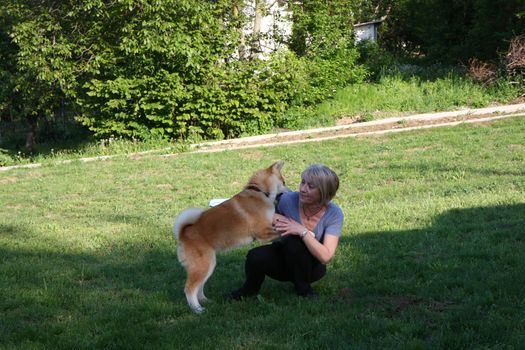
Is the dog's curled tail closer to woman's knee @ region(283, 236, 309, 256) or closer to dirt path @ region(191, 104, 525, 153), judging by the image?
woman's knee @ region(283, 236, 309, 256)

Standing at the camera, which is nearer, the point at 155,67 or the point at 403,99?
the point at 155,67

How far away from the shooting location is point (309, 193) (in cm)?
→ 464

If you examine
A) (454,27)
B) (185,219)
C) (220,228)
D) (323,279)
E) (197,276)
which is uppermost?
(454,27)

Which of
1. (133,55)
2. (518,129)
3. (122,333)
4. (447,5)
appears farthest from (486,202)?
(447,5)

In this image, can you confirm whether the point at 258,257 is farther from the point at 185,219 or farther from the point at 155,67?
the point at 155,67

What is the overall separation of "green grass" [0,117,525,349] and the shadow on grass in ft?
0.04

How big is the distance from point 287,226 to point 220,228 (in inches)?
23.0

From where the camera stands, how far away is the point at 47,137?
93.8 ft

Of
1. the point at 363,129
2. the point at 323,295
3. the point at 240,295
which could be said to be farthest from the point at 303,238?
the point at 363,129

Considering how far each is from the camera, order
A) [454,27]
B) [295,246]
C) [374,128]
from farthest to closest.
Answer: [454,27]
[374,128]
[295,246]

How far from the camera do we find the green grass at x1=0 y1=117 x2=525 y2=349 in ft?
13.8

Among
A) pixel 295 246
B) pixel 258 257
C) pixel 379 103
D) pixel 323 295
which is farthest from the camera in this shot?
pixel 379 103

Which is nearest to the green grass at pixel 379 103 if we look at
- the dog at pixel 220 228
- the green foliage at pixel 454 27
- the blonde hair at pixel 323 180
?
the green foliage at pixel 454 27

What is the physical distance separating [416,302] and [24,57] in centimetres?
1586
